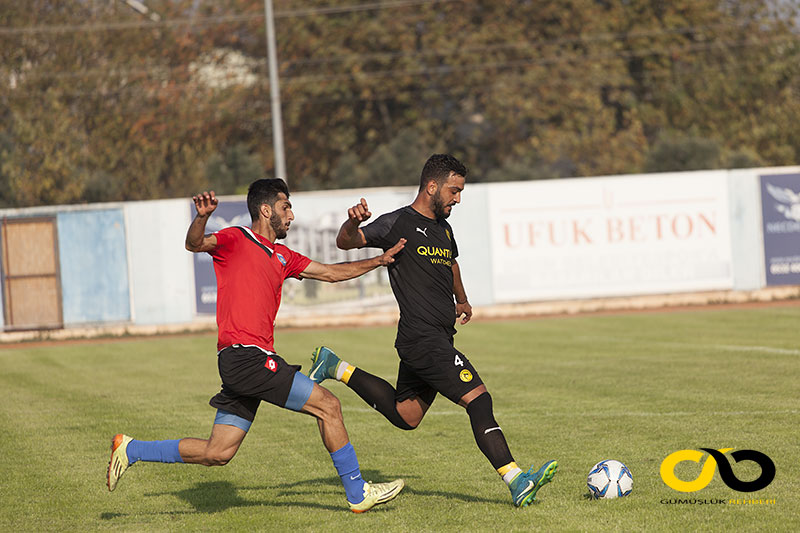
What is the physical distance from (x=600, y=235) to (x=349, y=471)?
19397 mm

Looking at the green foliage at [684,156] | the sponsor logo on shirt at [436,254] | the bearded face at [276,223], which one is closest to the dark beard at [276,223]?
the bearded face at [276,223]

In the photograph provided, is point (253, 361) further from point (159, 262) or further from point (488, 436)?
point (159, 262)

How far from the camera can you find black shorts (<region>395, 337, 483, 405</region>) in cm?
739

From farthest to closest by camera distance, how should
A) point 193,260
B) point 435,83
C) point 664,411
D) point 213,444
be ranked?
point 435,83
point 193,260
point 664,411
point 213,444

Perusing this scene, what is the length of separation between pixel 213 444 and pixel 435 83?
39763mm

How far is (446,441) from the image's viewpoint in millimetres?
10156

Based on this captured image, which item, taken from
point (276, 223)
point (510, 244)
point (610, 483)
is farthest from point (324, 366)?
point (510, 244)

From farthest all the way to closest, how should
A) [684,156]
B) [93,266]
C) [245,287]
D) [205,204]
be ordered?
1. [684,156]
2. [93,266]
3. [245,287]
4. [205,204]

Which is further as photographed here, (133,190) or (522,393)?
(133,190)

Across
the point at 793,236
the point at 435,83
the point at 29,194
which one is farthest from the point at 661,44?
the point at 29,194

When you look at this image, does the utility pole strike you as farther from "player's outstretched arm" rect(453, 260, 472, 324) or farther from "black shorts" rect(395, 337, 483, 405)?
"black shorts" rect(395, 337, 483, 405)

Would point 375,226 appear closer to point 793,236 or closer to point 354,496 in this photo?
point 354,496

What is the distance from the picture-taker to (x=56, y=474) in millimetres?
9133

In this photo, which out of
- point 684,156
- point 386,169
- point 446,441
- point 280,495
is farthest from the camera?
point 386,169
